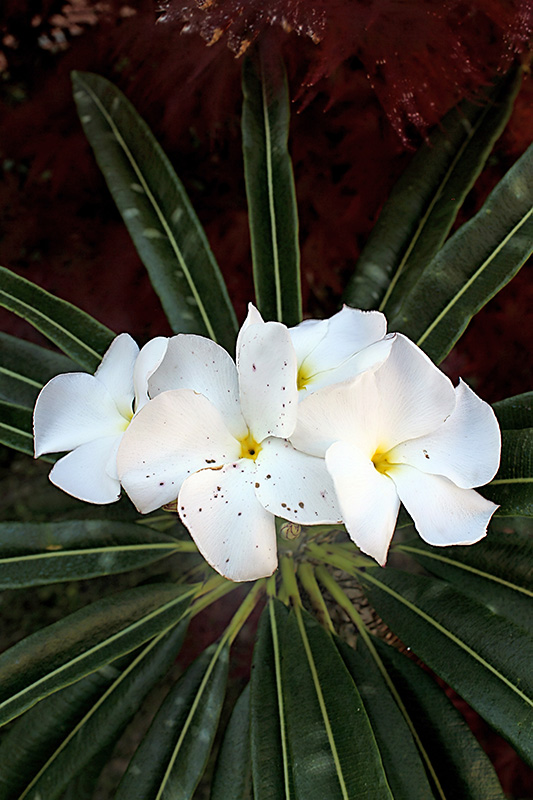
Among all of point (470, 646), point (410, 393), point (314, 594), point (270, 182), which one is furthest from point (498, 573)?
point (270, 182)

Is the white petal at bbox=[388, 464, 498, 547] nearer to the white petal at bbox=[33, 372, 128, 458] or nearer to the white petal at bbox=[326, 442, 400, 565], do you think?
the white petal at bbox=[326, 442, 400, 565]

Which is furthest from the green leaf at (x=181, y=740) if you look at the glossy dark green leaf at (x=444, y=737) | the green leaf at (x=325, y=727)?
the glossy dark green leaf at (x=444, y=737)

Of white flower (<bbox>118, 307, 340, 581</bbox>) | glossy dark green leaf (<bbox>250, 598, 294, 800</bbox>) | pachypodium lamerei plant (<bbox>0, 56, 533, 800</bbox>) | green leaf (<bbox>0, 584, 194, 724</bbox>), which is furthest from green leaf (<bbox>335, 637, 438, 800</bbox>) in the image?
white flower (<bbox>118, 307, 340, 581</bbox>)

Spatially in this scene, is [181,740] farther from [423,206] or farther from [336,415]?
[423,206]

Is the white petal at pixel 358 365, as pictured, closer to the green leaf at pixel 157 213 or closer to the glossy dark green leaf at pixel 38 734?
the green leaf at pixel 157 213

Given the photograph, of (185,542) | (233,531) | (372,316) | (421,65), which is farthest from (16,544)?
(421,65)

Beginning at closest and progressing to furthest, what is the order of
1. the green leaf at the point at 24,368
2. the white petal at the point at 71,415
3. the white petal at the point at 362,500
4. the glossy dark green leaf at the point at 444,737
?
the white petal at the point at 362,500 < the white petal at the point at 71,415 < the glossy dark green leaf at the point at 444,737 < the green leaf at the point at 24,368

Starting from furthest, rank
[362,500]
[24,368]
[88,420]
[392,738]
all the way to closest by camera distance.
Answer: [24,368] → [392,738] → [88,420] → [362,500]
